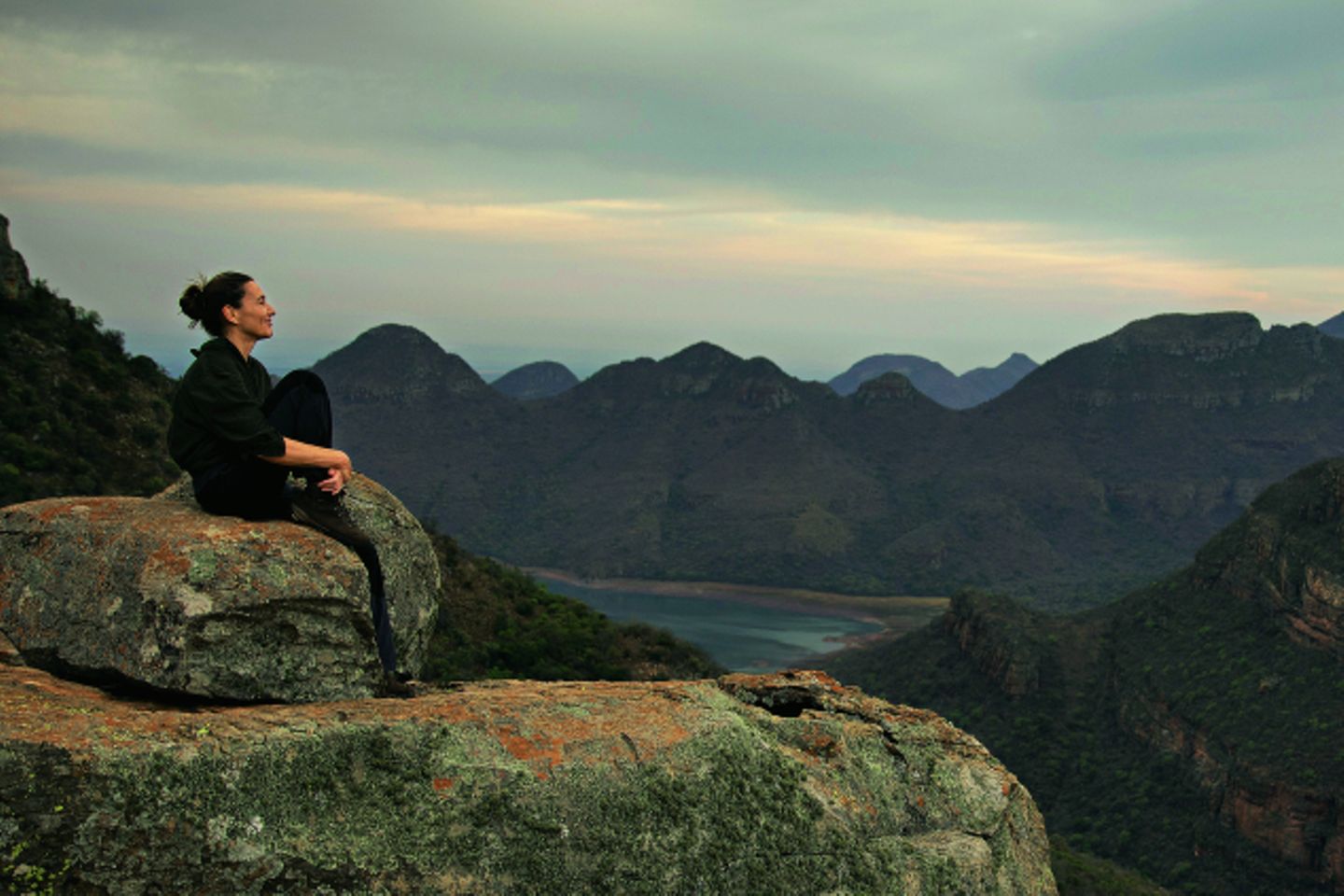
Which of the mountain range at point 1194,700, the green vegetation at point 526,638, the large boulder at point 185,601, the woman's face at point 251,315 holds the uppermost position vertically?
the woman's face at point 251,315

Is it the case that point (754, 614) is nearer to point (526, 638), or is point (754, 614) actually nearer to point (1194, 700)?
point (1194, 700)

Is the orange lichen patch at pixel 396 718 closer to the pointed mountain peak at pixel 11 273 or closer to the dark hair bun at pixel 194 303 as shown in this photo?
the dark hair bun at pixel 194 303

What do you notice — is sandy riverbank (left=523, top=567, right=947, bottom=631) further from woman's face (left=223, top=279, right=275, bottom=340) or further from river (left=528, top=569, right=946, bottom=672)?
woman's face (left=223, top=279, right=275, bottom=340)

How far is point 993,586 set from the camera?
176 m

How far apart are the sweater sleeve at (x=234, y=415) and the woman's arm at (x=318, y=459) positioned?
71mm

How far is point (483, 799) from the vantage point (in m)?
6.16

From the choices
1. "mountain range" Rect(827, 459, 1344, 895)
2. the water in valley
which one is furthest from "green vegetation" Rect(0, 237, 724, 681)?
the water in valley

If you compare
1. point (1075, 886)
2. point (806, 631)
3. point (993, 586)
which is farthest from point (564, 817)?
point (993, 586)

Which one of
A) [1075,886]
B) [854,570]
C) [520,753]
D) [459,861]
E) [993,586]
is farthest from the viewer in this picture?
[854,570]

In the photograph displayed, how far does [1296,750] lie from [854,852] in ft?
200

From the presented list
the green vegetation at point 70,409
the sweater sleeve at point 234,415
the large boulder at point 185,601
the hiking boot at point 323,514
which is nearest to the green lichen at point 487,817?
the large boulder at point 185,601

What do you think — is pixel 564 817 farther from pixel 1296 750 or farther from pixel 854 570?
pixel 854 570

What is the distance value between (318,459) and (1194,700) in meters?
71.7

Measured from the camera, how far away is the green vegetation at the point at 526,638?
32.6 meters
